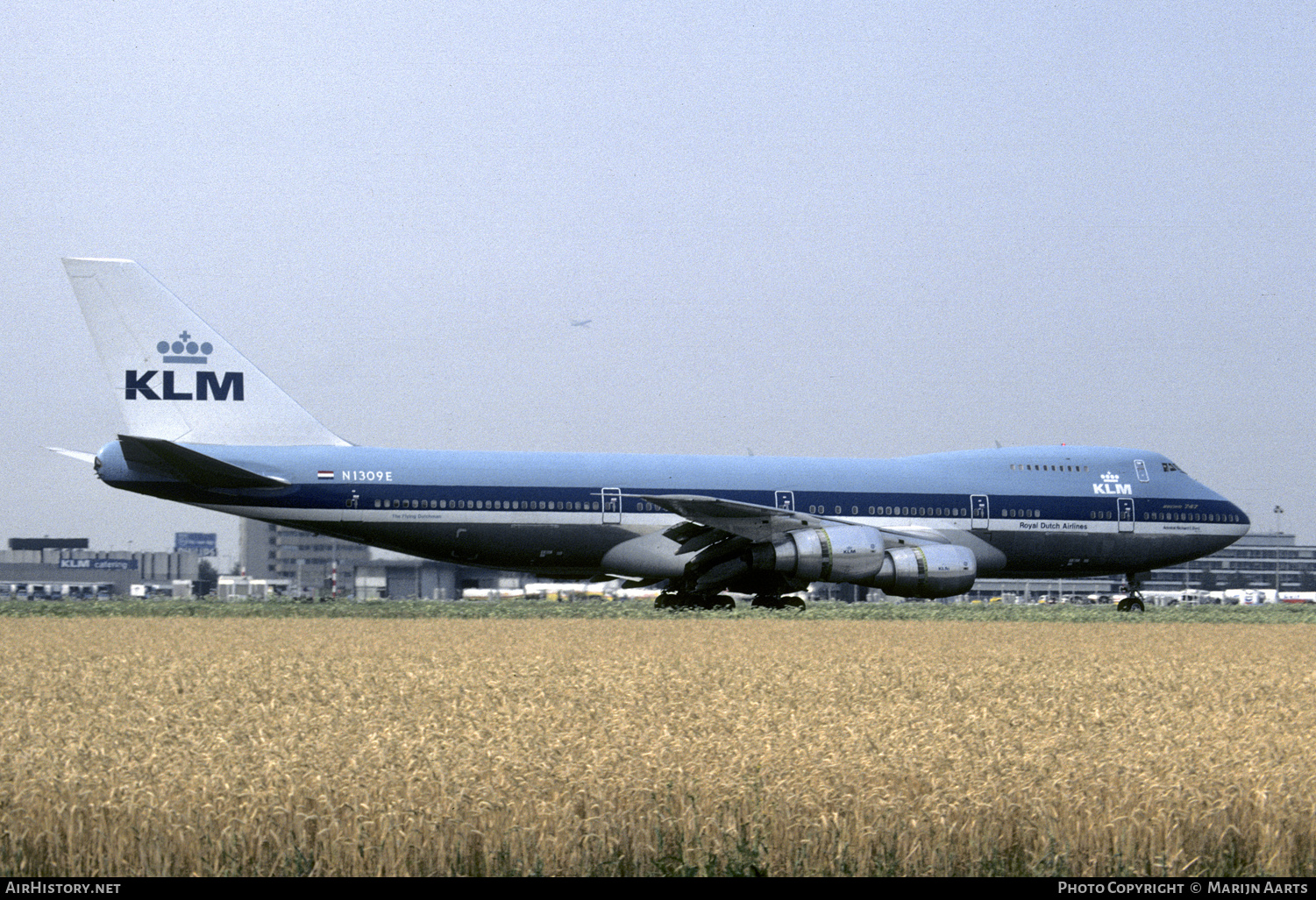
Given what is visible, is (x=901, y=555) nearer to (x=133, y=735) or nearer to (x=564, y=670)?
(x=564, y=670)

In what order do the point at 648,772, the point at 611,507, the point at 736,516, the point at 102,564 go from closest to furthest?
the point at 648,772
the point at 736,516
the point at 611,507
the point at 102,564

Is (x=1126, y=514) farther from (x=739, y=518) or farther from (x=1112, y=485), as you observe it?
(x=739, y=518)

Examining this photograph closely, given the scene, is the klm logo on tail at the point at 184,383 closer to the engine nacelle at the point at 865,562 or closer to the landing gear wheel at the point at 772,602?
the engine nacelle at the point at 865,562

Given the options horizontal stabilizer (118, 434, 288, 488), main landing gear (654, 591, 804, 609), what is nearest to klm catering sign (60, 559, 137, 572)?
horizontal stabilizer (118, 434, 288, 488)

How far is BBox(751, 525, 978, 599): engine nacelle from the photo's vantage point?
3159cm

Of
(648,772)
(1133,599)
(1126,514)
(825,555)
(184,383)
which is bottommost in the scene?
(648,772)

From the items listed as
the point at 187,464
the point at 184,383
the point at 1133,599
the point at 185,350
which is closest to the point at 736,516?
the point at 187,464

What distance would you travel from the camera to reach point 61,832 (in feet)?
21.5

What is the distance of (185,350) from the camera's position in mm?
32750

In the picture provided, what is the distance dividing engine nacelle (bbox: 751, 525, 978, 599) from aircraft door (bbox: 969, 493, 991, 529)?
264 centimetres

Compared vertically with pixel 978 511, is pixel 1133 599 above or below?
below

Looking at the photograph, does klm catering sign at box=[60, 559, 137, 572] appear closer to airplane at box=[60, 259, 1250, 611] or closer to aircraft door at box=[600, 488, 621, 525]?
airplane at box=[60, 259, 1250, 611]

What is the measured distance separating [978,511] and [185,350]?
20.1 metres
